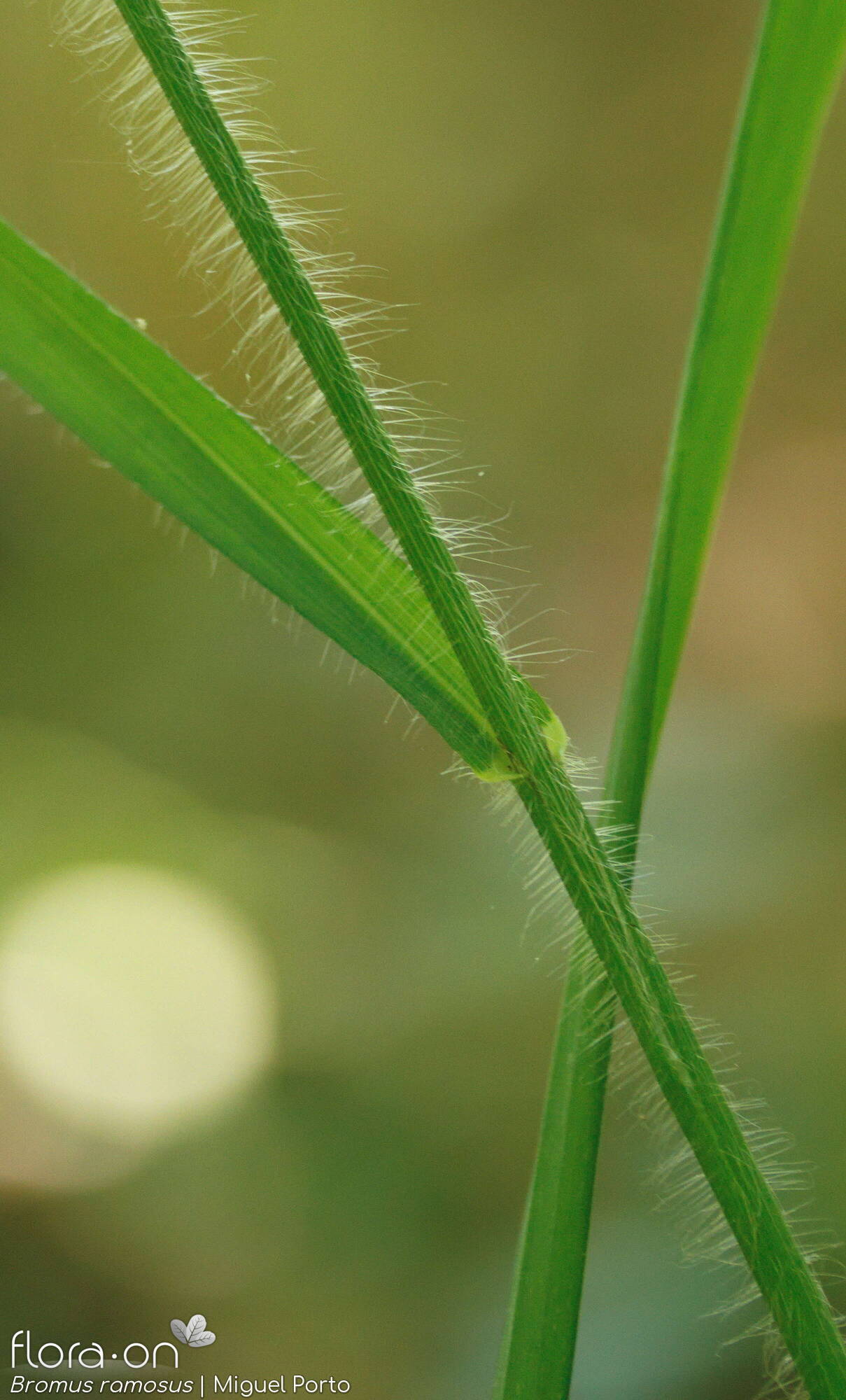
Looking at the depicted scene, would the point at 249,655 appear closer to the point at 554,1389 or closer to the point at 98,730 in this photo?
the point at 98,730

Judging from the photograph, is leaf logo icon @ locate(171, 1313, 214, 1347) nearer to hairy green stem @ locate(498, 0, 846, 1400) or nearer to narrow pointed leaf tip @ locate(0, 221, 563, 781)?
hairy green stem @ locate(498, 0, 846, 1400)

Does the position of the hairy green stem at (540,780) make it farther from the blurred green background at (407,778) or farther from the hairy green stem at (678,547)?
the blurred green background at (407,778)

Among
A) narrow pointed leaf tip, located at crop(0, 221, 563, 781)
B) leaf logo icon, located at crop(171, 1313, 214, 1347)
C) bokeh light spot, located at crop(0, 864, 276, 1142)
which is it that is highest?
bokeh light spot, located at crop(0, 864, 276, 1142)

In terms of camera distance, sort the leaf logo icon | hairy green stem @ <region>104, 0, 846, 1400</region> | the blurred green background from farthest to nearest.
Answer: the blurred green background → the leaf logo icon → hairy green stem @ <region>104, 0, 846, 1400</region>

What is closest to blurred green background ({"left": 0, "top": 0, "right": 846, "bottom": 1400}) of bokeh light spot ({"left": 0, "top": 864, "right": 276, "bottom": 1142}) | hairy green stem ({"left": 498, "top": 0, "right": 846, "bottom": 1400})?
bokeh light spot ({"left": 0, "top": 864, "right": 276, "bottom": 1142})

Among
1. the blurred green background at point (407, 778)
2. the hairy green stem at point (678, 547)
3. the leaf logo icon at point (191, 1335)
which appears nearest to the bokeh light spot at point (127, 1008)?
the blurred green background at point (407, 778)

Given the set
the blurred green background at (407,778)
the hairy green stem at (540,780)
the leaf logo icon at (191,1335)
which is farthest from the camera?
the blurred green background at (407,778)

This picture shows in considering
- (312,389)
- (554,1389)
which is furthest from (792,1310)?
(312,389)
